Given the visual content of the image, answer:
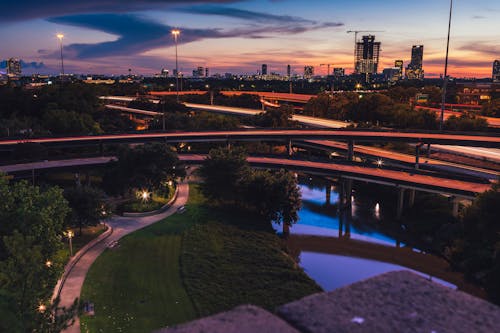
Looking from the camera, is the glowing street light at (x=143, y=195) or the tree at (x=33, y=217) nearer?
the tree at (x=33, y=217)

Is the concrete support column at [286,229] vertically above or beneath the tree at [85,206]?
beneath

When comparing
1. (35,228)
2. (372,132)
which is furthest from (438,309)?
(372,132)

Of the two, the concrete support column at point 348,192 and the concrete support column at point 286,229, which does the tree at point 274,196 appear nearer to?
the concrete support column at point 286,229

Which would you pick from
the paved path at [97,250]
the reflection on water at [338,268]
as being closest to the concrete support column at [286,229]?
the reflection on water at [338,268]

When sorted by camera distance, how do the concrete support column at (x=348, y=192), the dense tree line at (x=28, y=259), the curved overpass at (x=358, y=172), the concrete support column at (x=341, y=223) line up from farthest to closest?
the concrete support column at (x=348, y=192) → the concrete support column at (x=341, y=223) → the curved overpass at (x=358, y=172) → the dense tree line at (x=28, y=259)

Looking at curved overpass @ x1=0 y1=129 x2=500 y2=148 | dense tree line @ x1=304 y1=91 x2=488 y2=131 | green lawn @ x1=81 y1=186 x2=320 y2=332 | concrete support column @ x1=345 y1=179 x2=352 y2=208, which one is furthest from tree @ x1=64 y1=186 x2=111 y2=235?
dense tree line @ x1=304 y1=91 x2=488 y2=131

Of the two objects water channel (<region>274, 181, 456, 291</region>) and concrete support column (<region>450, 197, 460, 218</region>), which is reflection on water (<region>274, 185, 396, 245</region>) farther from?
concrete support column (<region>450, 197, 460, 218</region>)
